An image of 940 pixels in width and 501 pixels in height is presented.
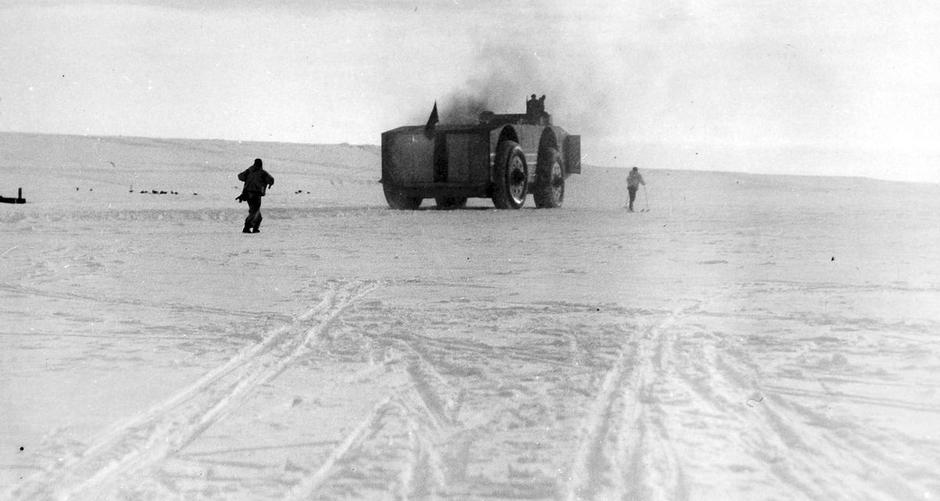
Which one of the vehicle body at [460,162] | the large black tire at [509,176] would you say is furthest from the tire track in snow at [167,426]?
the large black tire at [509,176]

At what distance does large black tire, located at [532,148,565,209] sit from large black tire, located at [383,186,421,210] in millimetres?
3027

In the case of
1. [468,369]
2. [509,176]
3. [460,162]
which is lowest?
[468,369]

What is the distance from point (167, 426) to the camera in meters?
5.09

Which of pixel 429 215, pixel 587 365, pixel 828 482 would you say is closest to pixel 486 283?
pixel 587 365

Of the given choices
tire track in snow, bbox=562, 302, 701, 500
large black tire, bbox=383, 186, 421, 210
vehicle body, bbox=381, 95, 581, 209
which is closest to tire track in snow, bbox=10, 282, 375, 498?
tire track in snow, bbox=562, 302, 701, 500

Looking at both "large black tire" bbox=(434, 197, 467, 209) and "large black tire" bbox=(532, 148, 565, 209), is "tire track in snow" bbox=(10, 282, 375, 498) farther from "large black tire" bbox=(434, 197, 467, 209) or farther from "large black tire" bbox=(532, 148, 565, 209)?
"large black tire" bbox=(434, 197, 467, 209)

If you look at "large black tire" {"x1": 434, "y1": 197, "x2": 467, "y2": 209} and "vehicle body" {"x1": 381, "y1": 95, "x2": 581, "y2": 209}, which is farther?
"large black tire" {"x1": 434, "y1": 197, "x2": 467, "y2": 209}

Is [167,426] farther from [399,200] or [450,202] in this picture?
[450,202]

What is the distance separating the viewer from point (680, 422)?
17.0ft

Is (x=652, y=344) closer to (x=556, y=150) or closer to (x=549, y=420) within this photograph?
(x=549, y=420)

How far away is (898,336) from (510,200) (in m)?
18.4

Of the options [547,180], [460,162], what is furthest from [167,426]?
[547,180]

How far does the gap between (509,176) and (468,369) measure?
754 inches

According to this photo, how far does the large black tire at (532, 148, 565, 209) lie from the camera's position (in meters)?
28.0
